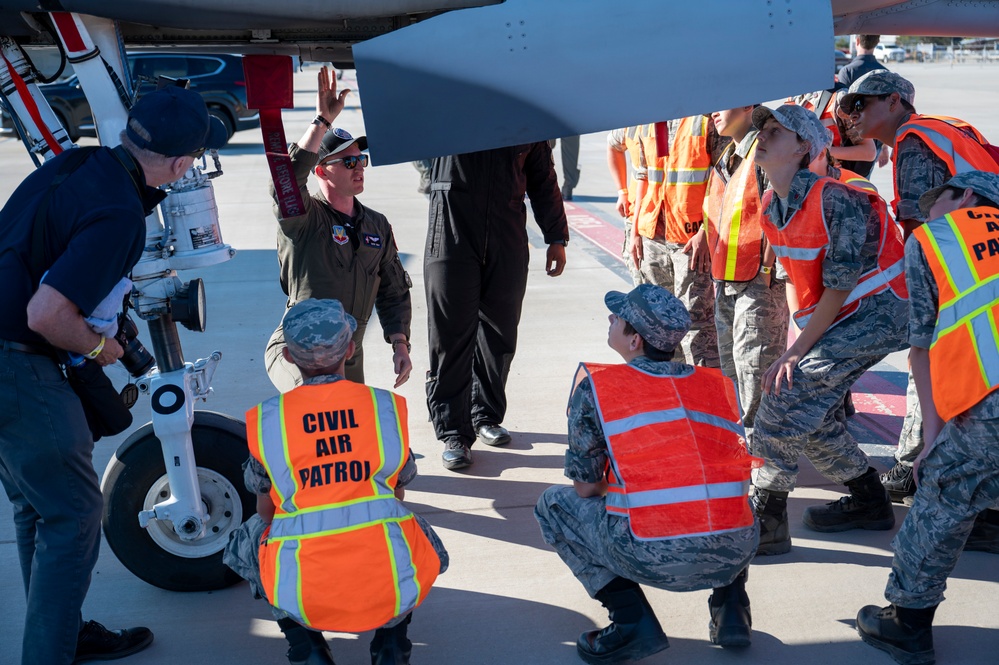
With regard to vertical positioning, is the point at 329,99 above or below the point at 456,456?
above

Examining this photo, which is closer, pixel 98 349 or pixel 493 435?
pixel 98 349

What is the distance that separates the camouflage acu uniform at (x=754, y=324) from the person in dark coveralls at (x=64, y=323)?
2.68 m

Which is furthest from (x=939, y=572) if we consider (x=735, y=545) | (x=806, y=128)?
(x=806, y=128)

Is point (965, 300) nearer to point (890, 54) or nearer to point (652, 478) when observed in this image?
point (652, 478)

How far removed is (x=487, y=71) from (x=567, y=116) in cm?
31

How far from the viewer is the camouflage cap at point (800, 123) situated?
3688 millimetres

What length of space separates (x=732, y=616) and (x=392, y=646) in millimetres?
1198

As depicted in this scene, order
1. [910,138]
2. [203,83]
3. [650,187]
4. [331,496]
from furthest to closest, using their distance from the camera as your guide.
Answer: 1. [203,83]
2. [650,187]
3. [910,138]
4. [331,496]

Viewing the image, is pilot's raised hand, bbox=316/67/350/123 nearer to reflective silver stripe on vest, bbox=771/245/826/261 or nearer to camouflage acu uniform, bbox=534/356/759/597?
camouflage acu uniform, bbox=534/356/759/597

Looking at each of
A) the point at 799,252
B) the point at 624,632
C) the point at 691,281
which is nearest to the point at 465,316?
the point at 691,281

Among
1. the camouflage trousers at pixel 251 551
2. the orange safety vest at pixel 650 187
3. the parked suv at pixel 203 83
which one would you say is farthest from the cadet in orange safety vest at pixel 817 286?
the parked suv at pixel 203 83

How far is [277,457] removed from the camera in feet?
9.36

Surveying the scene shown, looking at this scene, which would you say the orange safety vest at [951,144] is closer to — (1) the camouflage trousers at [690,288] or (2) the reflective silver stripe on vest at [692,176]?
(2) the reflective silver stripe on vest at [692,176]

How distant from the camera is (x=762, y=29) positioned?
10.3ft
